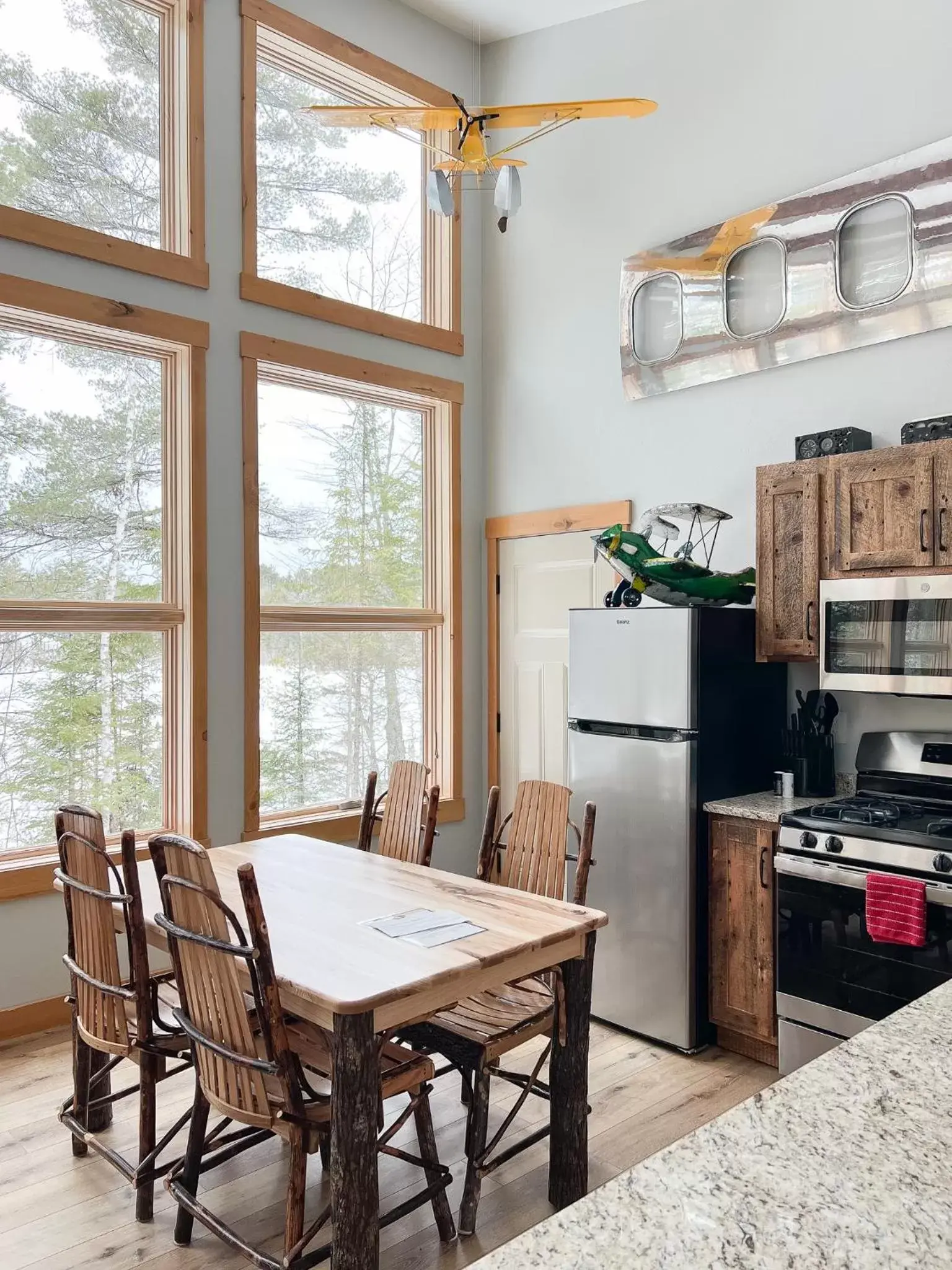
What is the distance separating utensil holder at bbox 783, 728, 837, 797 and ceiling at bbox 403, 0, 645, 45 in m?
3.48

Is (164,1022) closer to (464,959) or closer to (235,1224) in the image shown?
(235,1224)

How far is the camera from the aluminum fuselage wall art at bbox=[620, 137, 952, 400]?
337cm

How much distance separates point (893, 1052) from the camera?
1121 mm

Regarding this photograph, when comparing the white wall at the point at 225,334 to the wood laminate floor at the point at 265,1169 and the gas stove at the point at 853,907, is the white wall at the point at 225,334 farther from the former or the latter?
the gas stove at the point at 853,907

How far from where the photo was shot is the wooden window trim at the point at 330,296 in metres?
4.20

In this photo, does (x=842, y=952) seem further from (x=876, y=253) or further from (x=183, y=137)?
(x=183, y=137)

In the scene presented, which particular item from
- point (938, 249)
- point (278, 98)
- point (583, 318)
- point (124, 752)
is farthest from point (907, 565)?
point (278, 98)

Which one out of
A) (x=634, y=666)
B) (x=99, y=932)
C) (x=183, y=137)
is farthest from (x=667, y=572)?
(x=183, y=137)

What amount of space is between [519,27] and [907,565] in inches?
143

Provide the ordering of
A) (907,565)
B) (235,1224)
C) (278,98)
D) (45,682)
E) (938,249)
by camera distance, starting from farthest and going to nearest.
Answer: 1. (278,98)
2. (45,682)
3. (938,249)
4. (907,565)
5. (235,1224)

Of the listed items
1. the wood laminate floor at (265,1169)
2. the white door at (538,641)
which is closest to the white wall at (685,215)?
the white door at (538,641)

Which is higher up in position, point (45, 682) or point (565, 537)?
point (565, 537)

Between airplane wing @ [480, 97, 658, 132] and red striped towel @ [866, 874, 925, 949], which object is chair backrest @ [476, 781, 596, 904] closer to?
red striped towel @ [866, 874, 925, 949]

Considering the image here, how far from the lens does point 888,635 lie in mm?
3137
